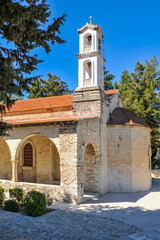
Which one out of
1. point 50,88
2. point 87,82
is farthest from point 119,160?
point 50,88

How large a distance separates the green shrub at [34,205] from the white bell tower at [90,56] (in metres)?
Answer: 7.55

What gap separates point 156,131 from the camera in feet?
→ 75.1

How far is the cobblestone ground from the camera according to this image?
655 centimetres

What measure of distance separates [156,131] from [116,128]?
34.1 ft

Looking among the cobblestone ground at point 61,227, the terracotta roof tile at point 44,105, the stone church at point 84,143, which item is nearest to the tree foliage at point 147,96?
the stone church at point 84,143

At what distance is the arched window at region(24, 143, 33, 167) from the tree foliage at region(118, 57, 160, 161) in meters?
12.1

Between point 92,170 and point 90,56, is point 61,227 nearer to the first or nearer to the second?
point 92,170

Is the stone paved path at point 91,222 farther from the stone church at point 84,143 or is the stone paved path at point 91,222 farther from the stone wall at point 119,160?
the stone wall at point 119,160

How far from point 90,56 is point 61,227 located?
10.4 m

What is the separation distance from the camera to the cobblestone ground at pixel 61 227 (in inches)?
258

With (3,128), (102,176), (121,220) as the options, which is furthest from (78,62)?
(121,220)

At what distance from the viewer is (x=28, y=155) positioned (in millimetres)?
15914

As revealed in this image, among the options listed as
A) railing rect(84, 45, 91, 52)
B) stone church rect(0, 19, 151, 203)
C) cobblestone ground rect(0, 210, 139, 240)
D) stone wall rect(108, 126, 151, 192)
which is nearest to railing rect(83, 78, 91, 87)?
→ stone church rect(0, 19, 151, 203)

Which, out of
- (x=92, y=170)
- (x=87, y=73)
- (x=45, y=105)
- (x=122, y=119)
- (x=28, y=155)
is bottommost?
(x=92, y=170)
